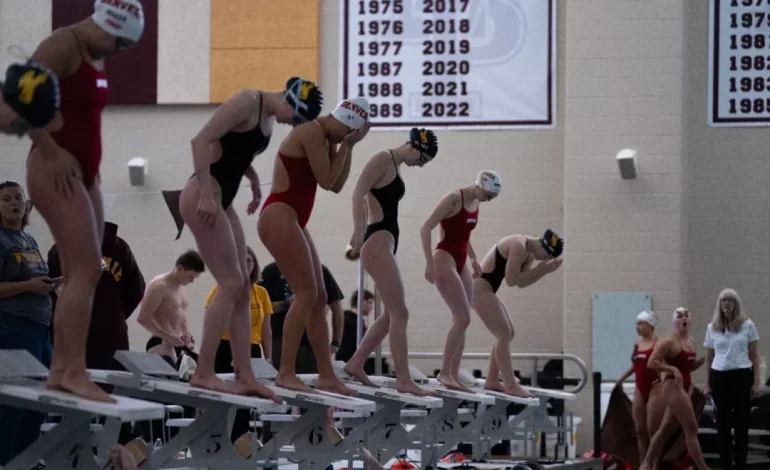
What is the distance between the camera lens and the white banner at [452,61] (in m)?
12.9

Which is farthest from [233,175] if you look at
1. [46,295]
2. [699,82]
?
[699,82]

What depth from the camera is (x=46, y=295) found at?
18.2 ft

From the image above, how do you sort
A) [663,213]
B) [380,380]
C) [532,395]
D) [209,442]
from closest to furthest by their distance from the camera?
[209,442] → [380,380] → [532,395] → [663,213]

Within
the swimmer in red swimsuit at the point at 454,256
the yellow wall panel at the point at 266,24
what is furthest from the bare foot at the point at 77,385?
the yellow wall panel at the point at 266,24

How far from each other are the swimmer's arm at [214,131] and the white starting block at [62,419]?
1188 mm

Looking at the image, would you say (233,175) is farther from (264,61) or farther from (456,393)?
(264,61)

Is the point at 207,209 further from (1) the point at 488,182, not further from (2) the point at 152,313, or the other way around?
(1) the point at 488,182

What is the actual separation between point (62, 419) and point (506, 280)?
5450 mm

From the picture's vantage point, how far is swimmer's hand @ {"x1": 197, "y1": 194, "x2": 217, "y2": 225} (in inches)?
210

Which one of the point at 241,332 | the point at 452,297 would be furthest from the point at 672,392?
the point at 241,332

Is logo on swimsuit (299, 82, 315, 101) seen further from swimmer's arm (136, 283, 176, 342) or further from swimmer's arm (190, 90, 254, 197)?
swimmer's arm (136, 283, 176, 342)

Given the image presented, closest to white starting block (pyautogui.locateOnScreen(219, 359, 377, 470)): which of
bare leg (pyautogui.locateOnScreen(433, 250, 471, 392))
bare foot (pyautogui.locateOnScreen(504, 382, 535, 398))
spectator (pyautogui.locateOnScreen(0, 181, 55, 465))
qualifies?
spectator (pyautogui.locateOnScreen(0, 181, 55, 465))

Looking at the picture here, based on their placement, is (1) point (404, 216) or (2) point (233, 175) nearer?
(2) point (233, 175)

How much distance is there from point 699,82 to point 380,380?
6551mm
